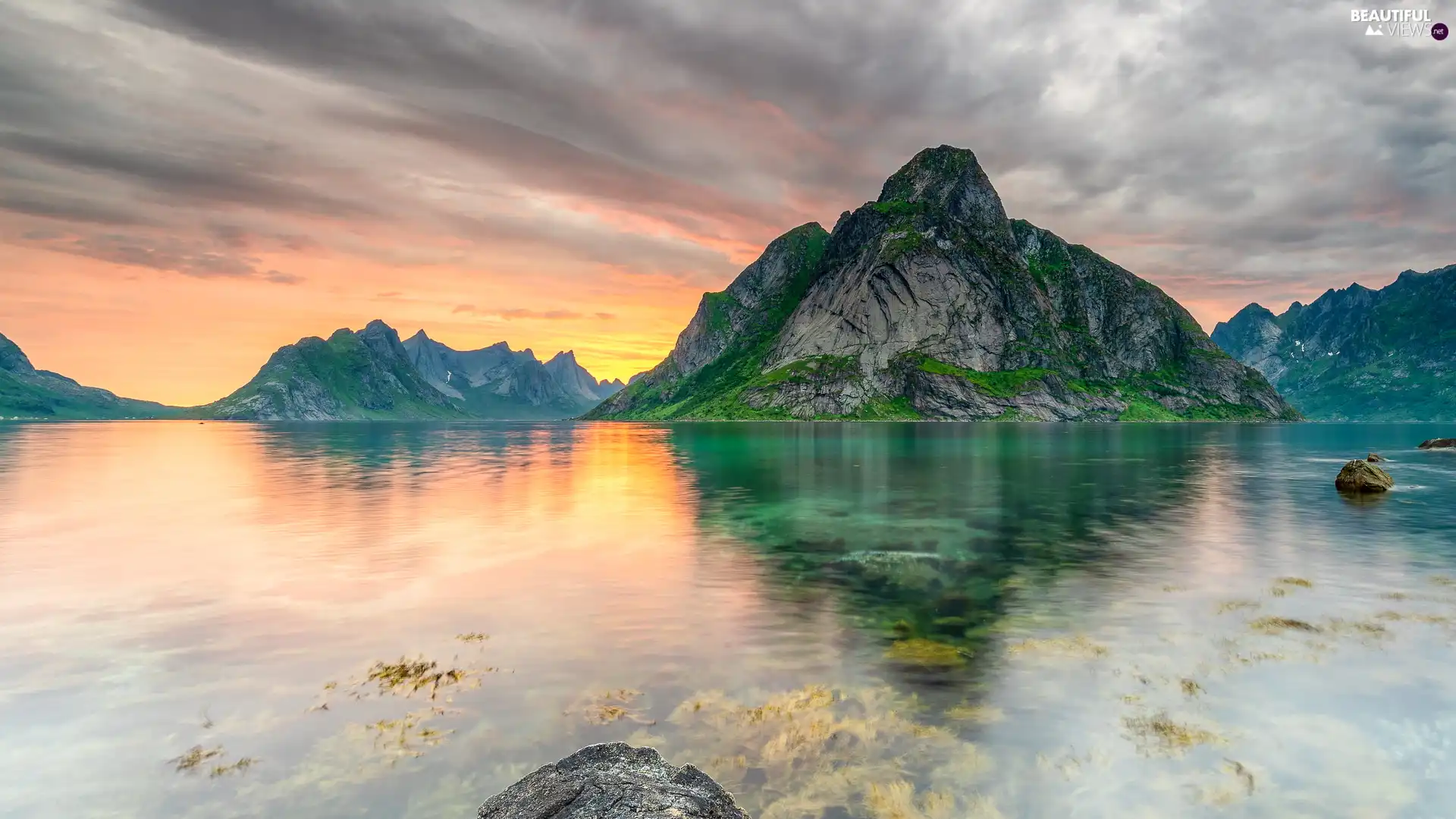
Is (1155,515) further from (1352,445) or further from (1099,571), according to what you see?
(1352,445)

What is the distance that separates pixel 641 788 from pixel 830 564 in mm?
23283

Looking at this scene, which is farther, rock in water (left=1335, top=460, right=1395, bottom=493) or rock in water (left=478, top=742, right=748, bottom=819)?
rock in water (left=1335, top=460, right=1395, bottom=493)

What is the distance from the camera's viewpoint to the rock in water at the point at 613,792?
8953 millimetres

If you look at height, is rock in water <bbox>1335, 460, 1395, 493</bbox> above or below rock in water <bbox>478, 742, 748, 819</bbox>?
below

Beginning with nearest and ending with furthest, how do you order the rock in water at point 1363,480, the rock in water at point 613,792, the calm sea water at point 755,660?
1. the rock in water at point 613,792
2. the calm sea water at point 755,660
3. the rock in water at point 1363,480

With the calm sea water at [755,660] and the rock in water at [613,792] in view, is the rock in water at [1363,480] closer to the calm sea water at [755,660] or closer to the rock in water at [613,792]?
the calm sea water at [755,660]

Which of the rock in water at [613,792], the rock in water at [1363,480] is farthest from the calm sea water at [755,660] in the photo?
the rock in water at [1363,480]

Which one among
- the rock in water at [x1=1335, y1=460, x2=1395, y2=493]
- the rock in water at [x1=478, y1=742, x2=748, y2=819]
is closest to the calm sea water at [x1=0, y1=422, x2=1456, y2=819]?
the rock in water at [x1=478, y1=742, x2=748, y2=819]

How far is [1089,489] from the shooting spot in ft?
209

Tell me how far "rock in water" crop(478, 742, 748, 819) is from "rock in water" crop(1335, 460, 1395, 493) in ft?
251

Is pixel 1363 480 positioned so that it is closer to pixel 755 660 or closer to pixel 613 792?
pixel 755 660

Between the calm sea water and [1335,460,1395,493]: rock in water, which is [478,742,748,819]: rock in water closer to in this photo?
the calm sea water

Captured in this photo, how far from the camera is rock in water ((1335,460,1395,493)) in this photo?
200ft

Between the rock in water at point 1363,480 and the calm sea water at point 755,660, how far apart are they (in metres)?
13.8
